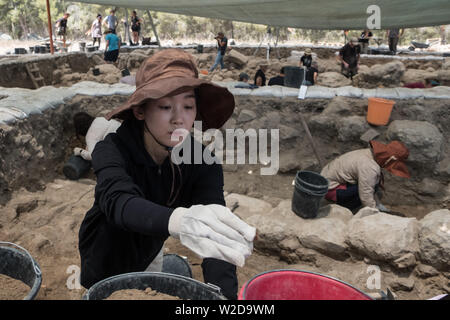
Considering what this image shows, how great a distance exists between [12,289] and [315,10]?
4.62 metres

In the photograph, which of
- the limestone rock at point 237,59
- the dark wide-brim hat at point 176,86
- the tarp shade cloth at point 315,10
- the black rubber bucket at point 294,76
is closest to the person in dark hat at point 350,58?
the black rubber bucket at point 294,76

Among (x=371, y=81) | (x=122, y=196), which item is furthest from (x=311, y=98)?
(x=122, y=196)

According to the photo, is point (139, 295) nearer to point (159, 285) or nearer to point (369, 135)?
point (159, 285)

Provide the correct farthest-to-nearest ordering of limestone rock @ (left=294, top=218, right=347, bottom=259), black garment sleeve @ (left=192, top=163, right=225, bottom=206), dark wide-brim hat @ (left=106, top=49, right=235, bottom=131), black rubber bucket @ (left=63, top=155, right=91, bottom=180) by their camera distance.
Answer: black rubber bucket @ (left=63, top=155, right=91, bottom=180) < limestone rock @ (left=294, top=218, right=347, bottom=259) < black garment sleeve @ (left=192, top=163, right=225, bottom=206) < dark wide-brim hat @ (left=106, top=49, right=235, bottom=131)

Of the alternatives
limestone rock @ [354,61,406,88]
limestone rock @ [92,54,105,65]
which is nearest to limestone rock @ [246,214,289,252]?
limestone rock @ [354,61,406,88]

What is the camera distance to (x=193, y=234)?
86cm

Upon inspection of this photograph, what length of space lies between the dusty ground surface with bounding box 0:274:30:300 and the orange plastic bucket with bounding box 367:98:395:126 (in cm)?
503

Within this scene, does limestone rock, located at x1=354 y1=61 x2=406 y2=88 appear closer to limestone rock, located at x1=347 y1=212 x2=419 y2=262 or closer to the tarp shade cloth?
the tarp shade cloth

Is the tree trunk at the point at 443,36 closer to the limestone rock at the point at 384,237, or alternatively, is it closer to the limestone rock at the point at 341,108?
the limestone rock at the point at 341,108

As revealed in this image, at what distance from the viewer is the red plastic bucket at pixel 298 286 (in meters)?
0.95

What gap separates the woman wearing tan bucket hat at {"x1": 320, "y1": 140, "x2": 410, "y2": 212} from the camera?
371 cm

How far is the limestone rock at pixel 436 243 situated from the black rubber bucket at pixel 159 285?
240cm

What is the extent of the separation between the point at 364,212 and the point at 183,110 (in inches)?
102
